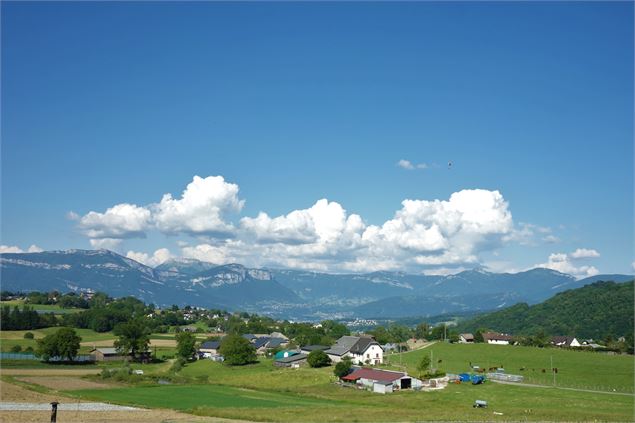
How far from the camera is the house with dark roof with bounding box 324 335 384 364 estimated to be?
108812mm

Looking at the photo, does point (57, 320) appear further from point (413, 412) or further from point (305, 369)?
point (413, 412)

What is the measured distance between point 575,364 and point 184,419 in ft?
259

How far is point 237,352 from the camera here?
358 feet

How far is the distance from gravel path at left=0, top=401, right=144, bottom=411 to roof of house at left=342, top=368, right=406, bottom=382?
33956 millimetres

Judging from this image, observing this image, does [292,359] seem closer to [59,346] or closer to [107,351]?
[107,351]

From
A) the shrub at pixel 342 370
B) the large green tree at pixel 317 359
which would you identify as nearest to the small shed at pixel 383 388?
the shrub at pixel 342 370

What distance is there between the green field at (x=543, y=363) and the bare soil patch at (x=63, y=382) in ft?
161

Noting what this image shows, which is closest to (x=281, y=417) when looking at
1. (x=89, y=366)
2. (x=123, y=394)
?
(x=123, y=394)

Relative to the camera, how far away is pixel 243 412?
53.6 meters

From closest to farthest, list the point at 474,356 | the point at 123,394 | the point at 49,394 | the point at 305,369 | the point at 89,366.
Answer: the point at 49,394
the point at 123,394
the point at 305,369
the point at 89,366
the point at 474,356

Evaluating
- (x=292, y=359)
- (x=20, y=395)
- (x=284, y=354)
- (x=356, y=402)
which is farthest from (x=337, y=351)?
(x=20, y=395)

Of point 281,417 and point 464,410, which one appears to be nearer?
point 281,417

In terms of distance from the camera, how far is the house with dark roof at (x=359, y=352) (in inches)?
4284

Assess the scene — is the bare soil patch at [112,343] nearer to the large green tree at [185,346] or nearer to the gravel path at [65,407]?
the large green tree at [185,346]
